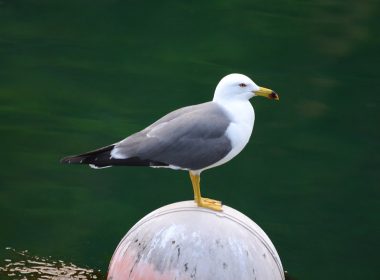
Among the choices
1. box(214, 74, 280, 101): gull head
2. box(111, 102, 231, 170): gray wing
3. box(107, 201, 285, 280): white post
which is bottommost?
box(107, 201, 285, 280): white post

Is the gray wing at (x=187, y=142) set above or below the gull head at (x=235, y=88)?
below

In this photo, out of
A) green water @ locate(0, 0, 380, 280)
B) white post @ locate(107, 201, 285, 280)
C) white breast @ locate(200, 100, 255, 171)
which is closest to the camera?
white post @ locate(107, 201, 285, 280)

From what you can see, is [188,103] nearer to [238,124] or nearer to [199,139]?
[199,139]

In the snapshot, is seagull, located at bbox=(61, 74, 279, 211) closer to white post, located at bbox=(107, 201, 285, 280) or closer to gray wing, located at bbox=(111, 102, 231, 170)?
gray wing, located at bbox=(111, 102, 231, 170)

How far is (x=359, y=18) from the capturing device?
611 inches

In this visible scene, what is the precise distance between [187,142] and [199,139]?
82 mm

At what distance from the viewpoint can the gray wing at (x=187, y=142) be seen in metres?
6.31

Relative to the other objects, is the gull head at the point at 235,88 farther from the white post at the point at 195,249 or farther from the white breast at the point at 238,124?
the white post at the point at 195,249

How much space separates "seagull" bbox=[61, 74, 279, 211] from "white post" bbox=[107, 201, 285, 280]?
7.6 inches

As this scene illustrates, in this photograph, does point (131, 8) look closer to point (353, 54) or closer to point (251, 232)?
point (353, 54)

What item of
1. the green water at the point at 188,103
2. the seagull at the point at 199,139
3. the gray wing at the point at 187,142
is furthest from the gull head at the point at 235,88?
the green water at the point at 188,103

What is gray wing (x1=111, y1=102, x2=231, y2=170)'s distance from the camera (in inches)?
249

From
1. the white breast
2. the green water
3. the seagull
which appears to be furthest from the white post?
the green water

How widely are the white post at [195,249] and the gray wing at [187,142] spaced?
32 cm
